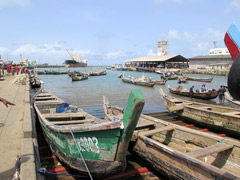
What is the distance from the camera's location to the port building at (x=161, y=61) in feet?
240

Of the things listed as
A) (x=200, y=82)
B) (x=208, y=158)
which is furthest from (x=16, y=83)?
(x=200, y=82)

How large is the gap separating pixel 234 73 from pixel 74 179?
5.50m

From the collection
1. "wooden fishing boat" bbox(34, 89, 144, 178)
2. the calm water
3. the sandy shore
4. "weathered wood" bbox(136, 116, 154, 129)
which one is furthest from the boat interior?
the calm water

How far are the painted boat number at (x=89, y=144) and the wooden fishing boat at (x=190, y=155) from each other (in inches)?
69.7

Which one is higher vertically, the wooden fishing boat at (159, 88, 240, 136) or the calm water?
the wooden fishing boat at (159, 88, 240, 136)

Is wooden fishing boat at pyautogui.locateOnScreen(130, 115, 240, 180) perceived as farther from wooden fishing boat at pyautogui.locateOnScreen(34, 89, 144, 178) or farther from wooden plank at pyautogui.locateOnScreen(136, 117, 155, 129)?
wooden fishing boat at pyautogui.locateOnScreen(34, 89, 144, 178)

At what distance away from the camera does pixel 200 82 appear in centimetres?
4372

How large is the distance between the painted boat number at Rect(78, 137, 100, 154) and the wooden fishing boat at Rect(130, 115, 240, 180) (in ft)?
5.81

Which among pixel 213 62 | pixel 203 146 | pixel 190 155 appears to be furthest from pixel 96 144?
pixel 213 62

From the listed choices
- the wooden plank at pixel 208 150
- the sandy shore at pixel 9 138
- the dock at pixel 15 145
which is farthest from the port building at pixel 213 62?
the dock at pixel 15 145

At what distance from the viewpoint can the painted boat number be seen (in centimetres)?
486

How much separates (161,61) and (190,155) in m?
78.2

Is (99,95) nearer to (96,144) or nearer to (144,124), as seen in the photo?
(144,124)

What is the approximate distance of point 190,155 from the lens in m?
4.89
